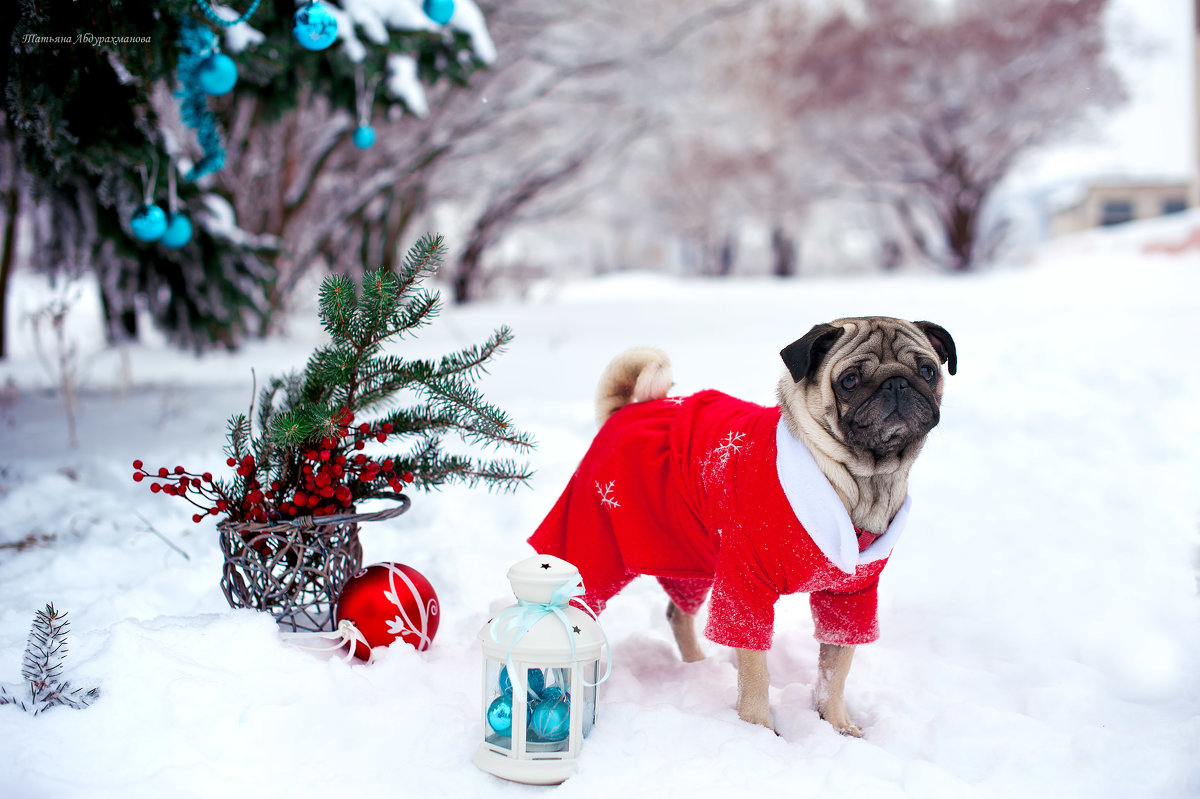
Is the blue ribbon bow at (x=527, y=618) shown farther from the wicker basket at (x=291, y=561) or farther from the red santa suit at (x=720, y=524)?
the wicker basket at (x=291, y=561)

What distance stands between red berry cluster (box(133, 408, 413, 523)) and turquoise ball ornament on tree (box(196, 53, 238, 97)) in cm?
120

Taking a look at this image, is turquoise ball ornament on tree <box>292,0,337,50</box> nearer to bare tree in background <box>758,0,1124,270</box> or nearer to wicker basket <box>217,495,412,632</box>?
wicker basket <box>217,495,412,632</box>

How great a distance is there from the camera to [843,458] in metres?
1.89

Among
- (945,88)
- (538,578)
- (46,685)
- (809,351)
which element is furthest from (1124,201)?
(46,685)

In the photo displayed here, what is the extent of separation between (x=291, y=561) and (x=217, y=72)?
152 centimetres

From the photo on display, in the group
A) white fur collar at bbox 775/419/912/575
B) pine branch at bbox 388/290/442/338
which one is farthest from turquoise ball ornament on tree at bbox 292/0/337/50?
white fur collar at bbox 775/419/912/575

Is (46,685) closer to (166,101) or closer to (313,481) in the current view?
(313,481)

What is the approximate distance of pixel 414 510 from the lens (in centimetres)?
325

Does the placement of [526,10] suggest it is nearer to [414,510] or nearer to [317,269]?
[317,269]

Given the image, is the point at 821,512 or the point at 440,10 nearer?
the point at 821,512

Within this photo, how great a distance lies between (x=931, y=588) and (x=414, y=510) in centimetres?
191

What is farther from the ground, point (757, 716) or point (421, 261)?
point (421, 261)

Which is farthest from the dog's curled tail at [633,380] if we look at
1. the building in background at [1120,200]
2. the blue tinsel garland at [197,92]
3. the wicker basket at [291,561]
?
the building in background at [1120,200]

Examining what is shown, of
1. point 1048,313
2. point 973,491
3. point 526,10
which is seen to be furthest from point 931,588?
point 526,10
